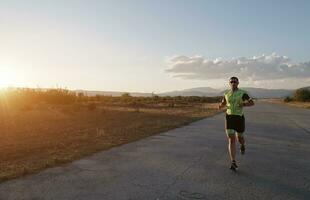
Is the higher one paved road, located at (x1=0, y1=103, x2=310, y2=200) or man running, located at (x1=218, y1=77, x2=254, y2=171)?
man running, located at (x1=218, y1=77, x2=254, y2=171)

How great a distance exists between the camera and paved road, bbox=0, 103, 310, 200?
7.23 metres

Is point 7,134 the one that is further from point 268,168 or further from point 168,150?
point 268,168

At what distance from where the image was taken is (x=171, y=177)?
858 cm

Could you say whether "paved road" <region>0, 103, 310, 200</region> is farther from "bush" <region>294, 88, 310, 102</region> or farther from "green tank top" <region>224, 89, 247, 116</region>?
"bush" <region>294, 88, 310, 102</region>

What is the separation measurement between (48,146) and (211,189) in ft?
23.6

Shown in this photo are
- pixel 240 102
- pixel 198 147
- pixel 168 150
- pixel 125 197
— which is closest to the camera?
pixel 125 197

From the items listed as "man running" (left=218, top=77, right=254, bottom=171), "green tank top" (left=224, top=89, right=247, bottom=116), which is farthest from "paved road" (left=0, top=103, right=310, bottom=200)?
"green tank top" (left=224, top=89, right=247, bottom=116)

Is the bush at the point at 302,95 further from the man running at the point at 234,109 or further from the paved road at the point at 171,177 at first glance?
the man running at the point at 234,109

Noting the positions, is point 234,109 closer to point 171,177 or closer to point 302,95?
point 171,177

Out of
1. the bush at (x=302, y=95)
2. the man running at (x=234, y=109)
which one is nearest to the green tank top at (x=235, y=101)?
the man running at (x=234, y=109)

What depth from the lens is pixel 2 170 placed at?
9.13 m

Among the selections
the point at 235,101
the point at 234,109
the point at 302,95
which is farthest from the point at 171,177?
the point at 302,95

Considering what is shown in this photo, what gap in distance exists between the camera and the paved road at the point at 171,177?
7.23 meters

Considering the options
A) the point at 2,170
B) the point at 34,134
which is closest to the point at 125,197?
the point at 2,170
